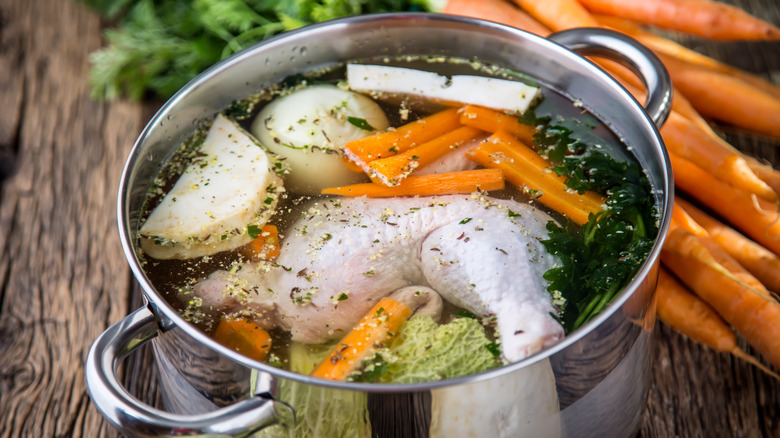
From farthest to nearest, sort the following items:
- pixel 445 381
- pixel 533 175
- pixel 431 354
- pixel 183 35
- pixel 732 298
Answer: pixel 183 35 → pixel 732 298 → pixel 533 175 → pixel 431 354 → pixel 445 381

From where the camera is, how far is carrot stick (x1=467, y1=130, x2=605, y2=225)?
1288 millimetres

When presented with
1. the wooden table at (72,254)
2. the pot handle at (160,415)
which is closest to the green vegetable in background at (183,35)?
the wooden table at (72,254)

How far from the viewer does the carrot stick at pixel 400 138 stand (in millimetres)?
1388

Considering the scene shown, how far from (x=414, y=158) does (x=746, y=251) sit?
0.83 meters

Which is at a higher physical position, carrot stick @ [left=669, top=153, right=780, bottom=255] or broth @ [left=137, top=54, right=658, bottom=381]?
broth @ [left=137, top=54, right=658, bottom=381]

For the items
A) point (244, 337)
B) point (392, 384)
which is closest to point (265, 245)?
point (244, 337)

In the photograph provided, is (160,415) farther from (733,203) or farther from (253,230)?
(733,203)

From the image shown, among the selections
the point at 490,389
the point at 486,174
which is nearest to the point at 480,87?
the point at 486,174

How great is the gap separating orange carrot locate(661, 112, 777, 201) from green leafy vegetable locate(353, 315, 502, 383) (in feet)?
2.71

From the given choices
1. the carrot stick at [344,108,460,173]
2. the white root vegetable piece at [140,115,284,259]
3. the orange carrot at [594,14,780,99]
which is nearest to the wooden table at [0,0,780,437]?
the orange carrot at [594,14,780,99]

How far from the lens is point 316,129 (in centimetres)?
145

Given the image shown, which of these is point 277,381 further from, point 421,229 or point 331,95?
point 331,95

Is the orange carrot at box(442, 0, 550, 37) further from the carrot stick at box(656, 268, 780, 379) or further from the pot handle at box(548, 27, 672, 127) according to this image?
the carrot stick at box(656, 268, 780, 379)

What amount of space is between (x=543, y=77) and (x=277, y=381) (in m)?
0.92
